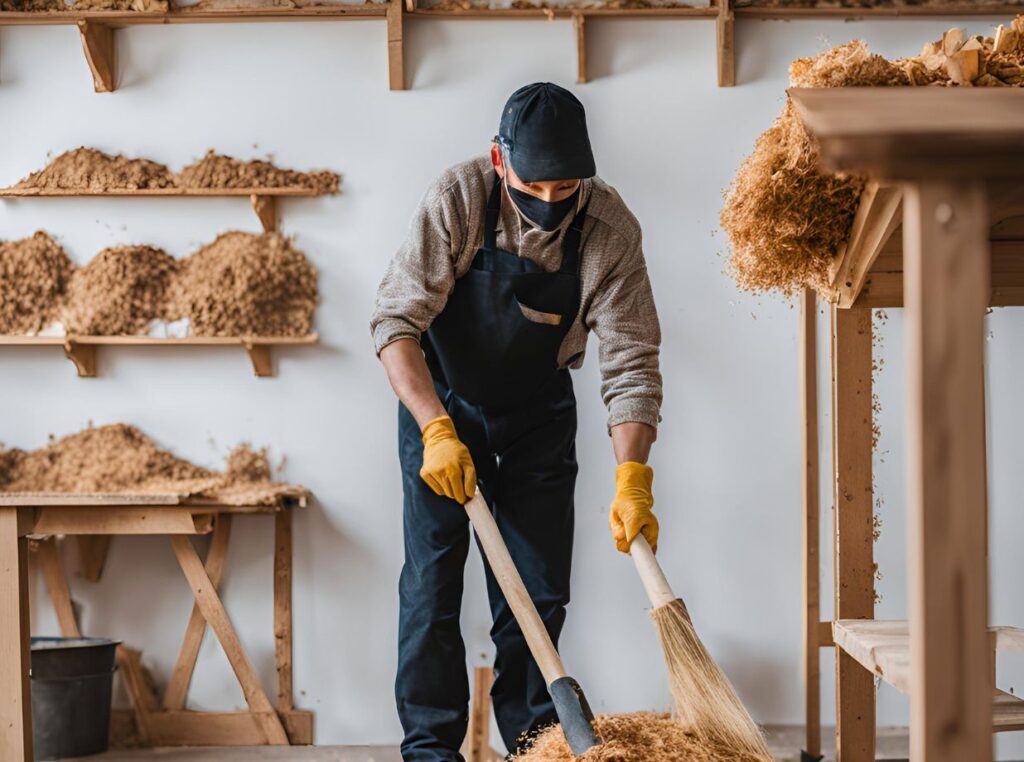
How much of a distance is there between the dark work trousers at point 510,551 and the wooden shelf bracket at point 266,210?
4.10 ft

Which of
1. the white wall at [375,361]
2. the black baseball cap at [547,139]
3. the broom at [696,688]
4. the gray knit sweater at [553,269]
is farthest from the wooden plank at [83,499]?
the broom at [696,688]

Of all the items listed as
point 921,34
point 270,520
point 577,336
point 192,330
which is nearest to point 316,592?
point 270,520

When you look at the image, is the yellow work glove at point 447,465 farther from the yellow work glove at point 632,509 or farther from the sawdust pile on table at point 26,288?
the sawdust pile on table at point 26,288

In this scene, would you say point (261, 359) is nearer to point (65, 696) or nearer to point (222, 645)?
point (222, 645)

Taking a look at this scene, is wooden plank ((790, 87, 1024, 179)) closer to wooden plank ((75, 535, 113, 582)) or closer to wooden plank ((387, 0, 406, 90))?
wooden plank ((387, 0, 406, 90))

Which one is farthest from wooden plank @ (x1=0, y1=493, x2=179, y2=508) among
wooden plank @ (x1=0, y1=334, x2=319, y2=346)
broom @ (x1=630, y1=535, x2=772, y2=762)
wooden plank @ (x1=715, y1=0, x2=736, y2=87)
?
wooden plank @ (x1=715, y1=0, x2=736, y2=87)

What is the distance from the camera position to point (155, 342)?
3.28 meters

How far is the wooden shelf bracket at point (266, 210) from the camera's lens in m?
3.28

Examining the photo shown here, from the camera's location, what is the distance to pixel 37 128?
3.39m

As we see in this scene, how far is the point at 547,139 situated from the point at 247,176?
1.64m

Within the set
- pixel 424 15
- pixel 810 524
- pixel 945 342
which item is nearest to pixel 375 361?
pixel 424 15

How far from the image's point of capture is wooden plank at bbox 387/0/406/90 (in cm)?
326

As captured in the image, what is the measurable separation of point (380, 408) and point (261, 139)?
918 mm

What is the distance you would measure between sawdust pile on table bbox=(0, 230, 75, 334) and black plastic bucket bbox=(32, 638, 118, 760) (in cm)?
99
